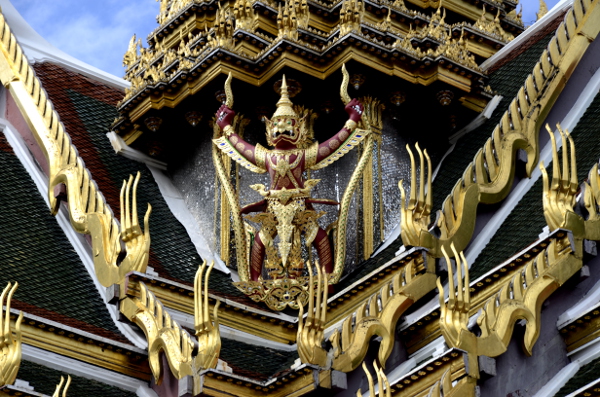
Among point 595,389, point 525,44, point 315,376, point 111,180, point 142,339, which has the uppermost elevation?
point 525,44

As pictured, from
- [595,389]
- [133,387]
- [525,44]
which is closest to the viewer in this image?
[595,389]

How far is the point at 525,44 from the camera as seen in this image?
25594mm

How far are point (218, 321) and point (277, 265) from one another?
1390 mm

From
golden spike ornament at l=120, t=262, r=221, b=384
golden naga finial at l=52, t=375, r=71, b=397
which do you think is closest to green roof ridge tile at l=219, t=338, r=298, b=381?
golden spike ornament at l=120, t=262, r=221, b=384

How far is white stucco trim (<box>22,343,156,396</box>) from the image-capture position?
20.5m

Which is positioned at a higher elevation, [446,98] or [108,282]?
[446,98]

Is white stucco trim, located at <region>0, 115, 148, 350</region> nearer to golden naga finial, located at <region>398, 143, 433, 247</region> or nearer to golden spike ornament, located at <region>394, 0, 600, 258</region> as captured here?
golden naga finial, located at <region>398, 143, 433, 247</region>

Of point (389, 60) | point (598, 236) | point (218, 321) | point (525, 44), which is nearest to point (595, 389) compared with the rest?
point (598, 236)

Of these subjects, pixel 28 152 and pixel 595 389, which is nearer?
pixel 595 389

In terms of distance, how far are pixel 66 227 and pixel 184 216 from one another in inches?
60.9

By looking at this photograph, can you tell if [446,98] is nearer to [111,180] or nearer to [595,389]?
[111,180]

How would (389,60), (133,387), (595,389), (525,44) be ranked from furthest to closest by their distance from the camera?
(525,44), (389,60), (133,387), (595,389)

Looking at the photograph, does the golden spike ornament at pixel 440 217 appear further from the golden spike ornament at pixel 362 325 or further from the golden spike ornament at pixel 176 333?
the golden spike ornament at pixel 176 333

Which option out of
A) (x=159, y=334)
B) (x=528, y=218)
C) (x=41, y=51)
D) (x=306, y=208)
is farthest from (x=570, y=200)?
(x=41, y=51)
